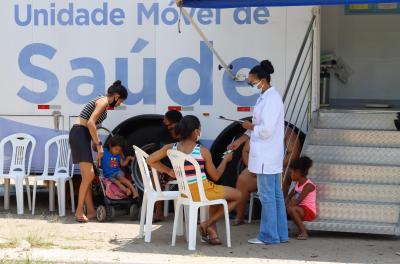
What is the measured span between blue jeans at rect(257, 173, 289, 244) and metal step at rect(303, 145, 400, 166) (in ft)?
3.28

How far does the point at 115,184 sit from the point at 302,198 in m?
2.20

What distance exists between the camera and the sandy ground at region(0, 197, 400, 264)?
6.67 metres

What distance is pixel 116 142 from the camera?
8.63 metres

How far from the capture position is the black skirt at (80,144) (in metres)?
8.41

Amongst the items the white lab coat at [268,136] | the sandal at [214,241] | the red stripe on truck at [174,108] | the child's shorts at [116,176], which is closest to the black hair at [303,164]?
the white lab coat at [268,136]

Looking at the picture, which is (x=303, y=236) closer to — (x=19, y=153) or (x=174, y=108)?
(x=174, y=108)

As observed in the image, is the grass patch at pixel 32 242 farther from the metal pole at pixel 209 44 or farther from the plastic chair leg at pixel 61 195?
the metal pole at pixel 209 44

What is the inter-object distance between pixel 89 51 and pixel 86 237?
7.76ft

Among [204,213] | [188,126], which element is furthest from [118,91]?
[204,213]

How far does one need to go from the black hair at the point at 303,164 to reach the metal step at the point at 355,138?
637 millimetres

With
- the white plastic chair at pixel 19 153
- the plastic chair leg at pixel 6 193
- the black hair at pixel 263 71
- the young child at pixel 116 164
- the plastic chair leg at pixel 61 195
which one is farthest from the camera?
the plastic chair leg at pixel 6 193

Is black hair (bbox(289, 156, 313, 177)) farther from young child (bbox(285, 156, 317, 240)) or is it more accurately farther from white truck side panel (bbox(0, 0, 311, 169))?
white truck side panel (bbox(0, 0, 311, 169))

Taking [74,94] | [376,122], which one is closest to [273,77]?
[376,122]

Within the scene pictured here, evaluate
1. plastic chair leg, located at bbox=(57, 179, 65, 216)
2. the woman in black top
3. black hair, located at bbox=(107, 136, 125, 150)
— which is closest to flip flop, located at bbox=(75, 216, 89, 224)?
the woman in black top
